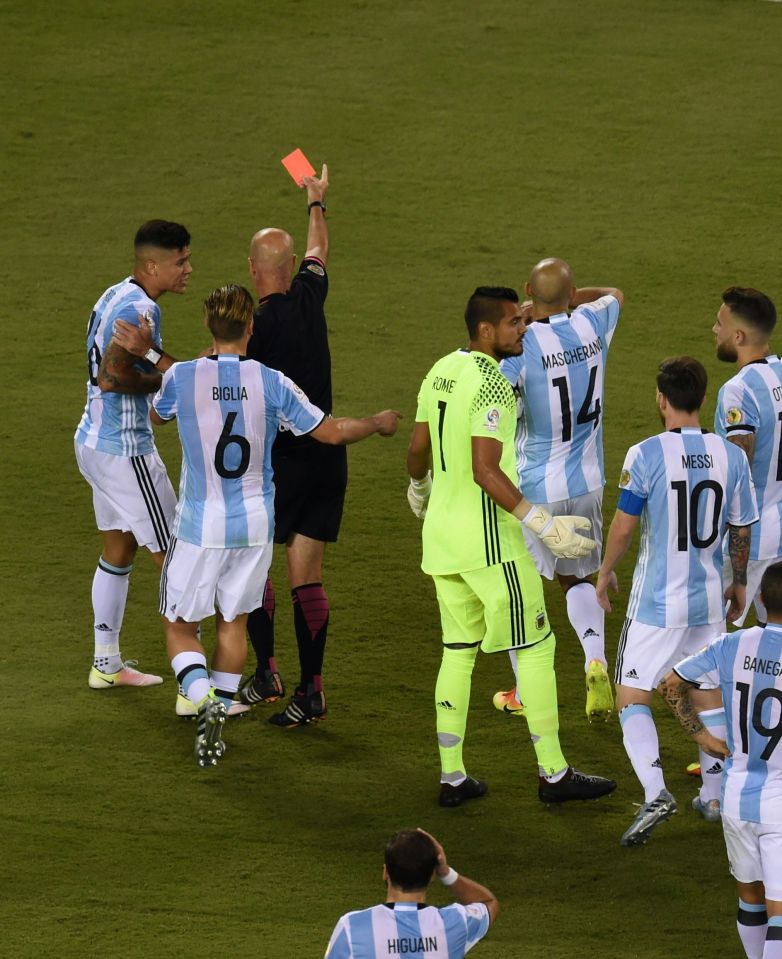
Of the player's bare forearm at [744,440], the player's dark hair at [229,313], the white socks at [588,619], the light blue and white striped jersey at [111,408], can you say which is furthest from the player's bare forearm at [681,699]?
the light blue and white striped jersey at [111,408]

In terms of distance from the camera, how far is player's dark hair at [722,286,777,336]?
645cm

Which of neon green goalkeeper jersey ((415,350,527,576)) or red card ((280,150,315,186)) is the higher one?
red card ((280,150,315,186))

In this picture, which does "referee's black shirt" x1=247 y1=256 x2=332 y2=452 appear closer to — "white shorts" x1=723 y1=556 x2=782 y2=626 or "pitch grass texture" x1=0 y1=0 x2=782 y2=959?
"pitch grass texture" x1=0 y1=0 x2=782 y2=959

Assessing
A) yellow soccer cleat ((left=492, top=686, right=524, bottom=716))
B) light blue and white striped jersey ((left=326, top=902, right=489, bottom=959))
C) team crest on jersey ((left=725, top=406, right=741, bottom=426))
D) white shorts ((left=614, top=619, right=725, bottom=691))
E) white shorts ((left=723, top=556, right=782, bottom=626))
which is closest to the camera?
light blue and white striped jersey ((left=326, top=902, right=489, bottom=959))

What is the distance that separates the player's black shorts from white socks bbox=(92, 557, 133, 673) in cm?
76

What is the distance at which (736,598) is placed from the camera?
6.27 metres

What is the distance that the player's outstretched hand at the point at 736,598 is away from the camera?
625 cm

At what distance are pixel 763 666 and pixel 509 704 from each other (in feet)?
8.12

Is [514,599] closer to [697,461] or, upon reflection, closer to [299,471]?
Answer: [697,461]

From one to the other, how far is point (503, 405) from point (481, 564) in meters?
0.61

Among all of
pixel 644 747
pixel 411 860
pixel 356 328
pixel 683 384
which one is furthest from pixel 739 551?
pixel 356 328

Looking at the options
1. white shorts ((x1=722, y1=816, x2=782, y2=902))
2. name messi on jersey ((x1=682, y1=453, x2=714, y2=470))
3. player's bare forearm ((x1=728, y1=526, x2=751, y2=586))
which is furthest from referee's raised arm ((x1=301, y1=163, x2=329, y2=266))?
white shorts ((x1=722, y1=816, x2=782, y2=902))

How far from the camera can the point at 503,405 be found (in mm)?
6090

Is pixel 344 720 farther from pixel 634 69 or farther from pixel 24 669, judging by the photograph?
pixel 634 69
